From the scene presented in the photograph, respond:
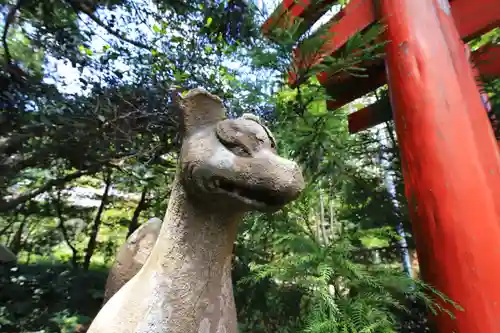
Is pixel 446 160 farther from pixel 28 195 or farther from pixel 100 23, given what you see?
pixel 28 195

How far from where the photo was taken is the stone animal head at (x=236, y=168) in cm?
85

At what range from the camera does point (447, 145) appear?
1329 mm

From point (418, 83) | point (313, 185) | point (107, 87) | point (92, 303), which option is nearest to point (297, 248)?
point (313, 185)

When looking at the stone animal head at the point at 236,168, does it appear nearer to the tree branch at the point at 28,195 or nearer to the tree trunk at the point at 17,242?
the tree branch at the point at 28,195

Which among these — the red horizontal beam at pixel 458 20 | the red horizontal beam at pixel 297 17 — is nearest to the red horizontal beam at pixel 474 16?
the red horizontal beam at pixel 458 20

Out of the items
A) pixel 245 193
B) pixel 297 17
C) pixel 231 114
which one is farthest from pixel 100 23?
pixel 245 193

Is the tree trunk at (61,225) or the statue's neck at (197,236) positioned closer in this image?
the statue's neck at (197,236)

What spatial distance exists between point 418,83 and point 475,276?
0.75m

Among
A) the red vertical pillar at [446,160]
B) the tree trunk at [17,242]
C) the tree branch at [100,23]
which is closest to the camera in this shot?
the red vertical pillar at [446,160]

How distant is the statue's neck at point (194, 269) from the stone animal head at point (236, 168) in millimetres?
61

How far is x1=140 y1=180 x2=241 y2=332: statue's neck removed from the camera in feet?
2.94

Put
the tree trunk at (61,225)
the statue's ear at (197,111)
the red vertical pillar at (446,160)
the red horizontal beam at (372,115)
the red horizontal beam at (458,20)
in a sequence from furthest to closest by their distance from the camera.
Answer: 1. the tree trunk at (61,225)
2. the red horizontal beam at (372,115)
3. the red horizontal beam at (458,20)
4. the red vertical pillar at (446,160)
5. the statue's ear at (197,111)

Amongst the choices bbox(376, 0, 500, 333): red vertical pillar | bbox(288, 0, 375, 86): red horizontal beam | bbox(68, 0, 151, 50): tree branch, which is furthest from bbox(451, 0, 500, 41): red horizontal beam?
bbox(68, 0, 151, 50): tree branch

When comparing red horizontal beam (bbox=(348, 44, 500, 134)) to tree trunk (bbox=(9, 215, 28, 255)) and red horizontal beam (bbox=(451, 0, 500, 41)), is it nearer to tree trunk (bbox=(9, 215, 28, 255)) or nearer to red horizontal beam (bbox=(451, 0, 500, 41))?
red horizontal beam (bbox=(451, 0, 500, 41))
